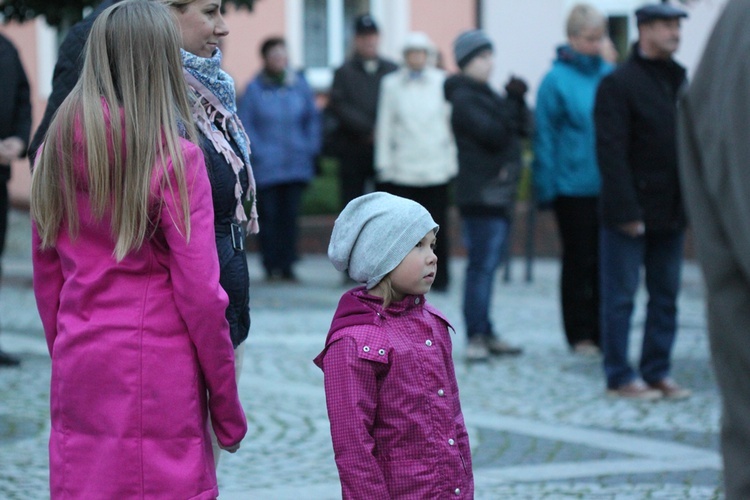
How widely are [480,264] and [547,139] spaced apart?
0.97 metres

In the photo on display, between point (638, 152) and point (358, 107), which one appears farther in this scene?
point (358, 107)

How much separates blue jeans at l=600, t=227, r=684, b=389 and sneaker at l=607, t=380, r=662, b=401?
33 mm

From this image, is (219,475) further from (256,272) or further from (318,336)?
(256,272)

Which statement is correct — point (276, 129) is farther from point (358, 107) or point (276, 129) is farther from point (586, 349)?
point (586, 349)

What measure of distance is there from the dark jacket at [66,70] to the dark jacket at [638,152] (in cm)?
343

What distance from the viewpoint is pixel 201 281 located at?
3346mm

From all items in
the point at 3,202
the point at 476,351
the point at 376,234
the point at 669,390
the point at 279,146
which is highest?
the point at 376,234

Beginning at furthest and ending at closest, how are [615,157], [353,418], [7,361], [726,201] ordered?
1. [7,361]
2. [615,157]
3. [353,418]
4. [726,201]

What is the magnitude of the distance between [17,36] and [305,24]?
160 inches

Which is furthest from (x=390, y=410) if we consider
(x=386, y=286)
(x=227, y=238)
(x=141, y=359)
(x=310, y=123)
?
(x=310, y=123)

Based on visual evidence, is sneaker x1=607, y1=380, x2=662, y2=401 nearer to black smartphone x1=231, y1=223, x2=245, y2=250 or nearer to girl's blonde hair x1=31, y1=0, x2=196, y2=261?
black smartphone x1=231, y1=223, x2=245, y2=250

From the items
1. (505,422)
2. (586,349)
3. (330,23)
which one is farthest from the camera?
(330,23)

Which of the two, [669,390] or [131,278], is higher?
[131,278]

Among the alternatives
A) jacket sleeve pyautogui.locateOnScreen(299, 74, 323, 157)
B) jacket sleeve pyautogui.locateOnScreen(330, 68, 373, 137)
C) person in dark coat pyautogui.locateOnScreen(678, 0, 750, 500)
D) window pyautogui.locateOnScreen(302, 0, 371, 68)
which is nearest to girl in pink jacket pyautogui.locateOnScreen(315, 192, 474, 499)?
person in dark coat pyautogui.locateOnScreen(678, 0, 750, 500)
